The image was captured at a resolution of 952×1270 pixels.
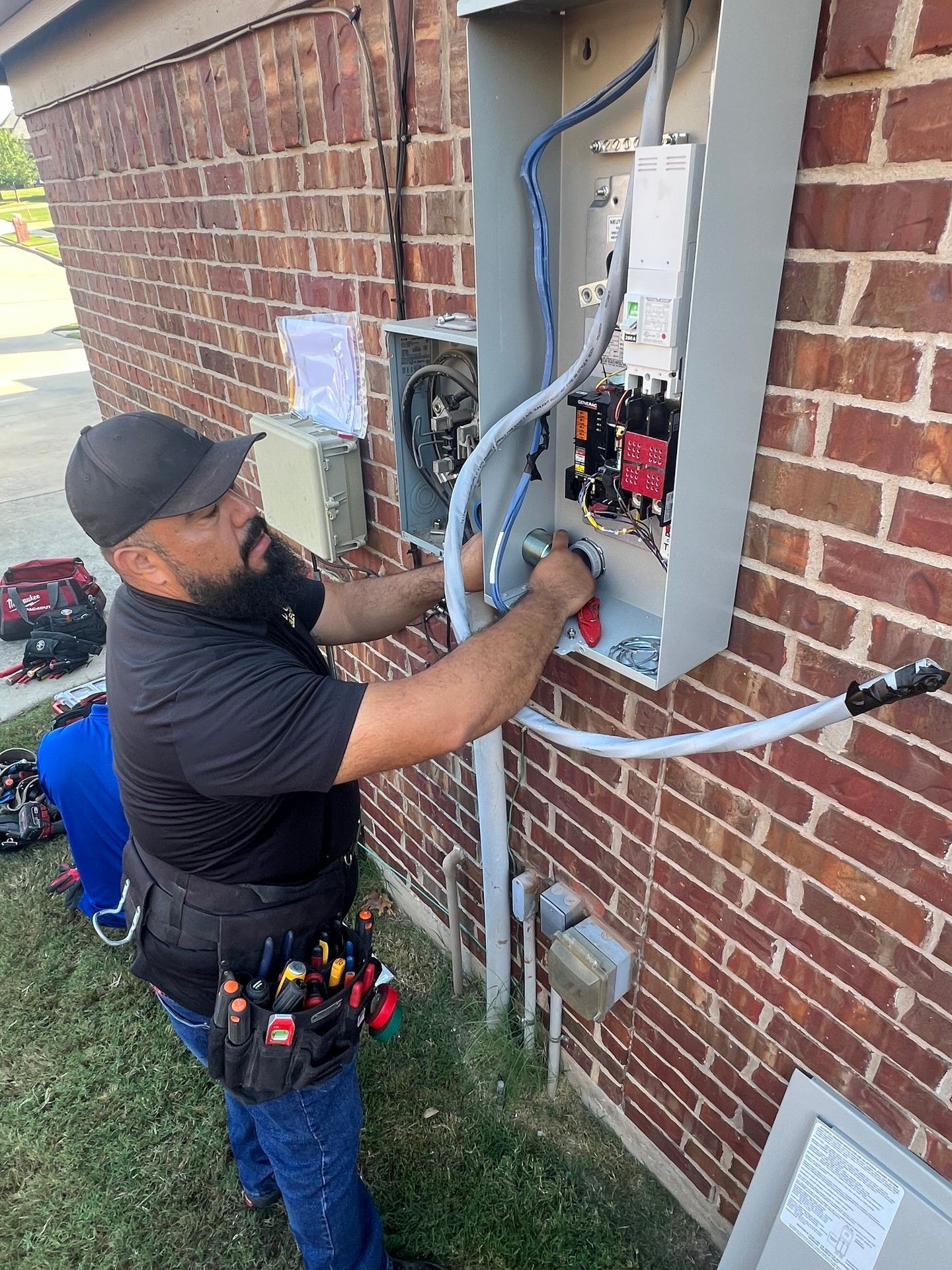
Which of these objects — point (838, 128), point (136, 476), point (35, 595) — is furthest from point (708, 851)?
point (35, 595)

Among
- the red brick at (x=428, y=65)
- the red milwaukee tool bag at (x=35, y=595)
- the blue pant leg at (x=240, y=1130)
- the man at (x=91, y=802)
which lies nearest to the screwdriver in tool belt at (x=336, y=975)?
the blue pant leg at (x=240, y=1130)

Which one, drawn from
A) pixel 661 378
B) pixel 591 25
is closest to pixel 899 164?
pixel 661 378

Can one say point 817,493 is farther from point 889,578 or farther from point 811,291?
point 811,291

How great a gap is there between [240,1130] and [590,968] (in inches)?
40.4

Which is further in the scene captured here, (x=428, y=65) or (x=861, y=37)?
(x=428, y=65)

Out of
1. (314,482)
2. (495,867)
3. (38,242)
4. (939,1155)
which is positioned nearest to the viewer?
(939,1155)

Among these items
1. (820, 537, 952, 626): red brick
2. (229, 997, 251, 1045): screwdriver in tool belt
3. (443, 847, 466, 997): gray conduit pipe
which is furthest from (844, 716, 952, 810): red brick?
(443, 847, 466, 997): gray conduit pipe

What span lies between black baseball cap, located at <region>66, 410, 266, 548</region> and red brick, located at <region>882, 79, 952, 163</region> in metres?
1.28

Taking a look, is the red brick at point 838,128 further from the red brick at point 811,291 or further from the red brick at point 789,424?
the red brick at point 789,424

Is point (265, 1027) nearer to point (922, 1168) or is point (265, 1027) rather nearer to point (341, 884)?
point (341, 884)

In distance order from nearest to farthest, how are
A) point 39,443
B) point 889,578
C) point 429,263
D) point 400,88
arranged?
point 889,578 → point 400,88 → point 429,263 → point 39,443

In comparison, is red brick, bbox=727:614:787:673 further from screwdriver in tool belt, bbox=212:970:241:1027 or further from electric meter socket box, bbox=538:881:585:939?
screwdriver in tool belt, bbox=212:970:241:1027

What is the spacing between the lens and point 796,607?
4.39ft

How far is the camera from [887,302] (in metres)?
1.09
